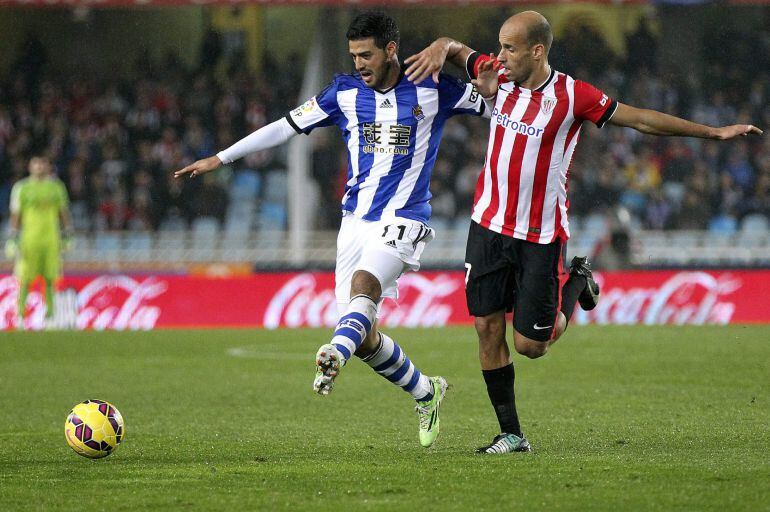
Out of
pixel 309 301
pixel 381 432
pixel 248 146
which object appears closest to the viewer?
pixel 248 146

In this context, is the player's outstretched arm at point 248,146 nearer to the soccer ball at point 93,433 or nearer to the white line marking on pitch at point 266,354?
the soccer ball at point 93,433

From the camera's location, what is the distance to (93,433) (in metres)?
6.30

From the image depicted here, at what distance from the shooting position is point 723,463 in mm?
5855

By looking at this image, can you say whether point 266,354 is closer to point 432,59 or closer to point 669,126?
point 432,59

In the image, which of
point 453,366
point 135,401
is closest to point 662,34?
point 453,366

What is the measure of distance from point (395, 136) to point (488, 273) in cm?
92

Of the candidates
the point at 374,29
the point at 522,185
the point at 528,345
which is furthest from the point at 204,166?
the point at 528,345

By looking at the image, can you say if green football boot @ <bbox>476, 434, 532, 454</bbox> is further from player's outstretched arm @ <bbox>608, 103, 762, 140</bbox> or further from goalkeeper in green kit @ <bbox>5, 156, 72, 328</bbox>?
goalkeeper in green kit @ <bbox>5, 156, 72, 328</bbox>

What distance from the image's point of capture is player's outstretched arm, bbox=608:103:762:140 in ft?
20.4

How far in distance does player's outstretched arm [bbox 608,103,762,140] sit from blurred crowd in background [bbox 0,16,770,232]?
50.9 ft

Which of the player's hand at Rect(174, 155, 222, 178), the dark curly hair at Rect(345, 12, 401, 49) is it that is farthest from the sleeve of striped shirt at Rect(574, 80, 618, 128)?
the player's hand at Rect(174, 155, 222, 178)

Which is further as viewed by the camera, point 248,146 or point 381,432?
point 381,432

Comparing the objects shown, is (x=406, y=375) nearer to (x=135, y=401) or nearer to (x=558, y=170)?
(x=558, y=170)

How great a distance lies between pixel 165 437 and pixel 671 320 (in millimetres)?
11791
